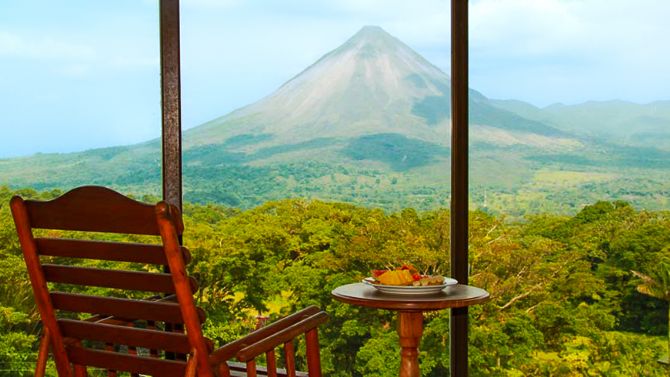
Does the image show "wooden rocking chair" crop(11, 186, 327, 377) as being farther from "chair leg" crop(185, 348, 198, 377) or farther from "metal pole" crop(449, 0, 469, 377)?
"metal pole" crop(449, 0, 469, 377)

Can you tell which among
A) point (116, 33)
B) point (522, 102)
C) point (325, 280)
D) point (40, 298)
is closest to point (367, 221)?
point (325, 280)

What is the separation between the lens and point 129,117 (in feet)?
17.2

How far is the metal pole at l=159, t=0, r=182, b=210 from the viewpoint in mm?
3486

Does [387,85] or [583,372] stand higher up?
[387,85]

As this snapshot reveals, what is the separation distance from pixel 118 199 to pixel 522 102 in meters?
3.31

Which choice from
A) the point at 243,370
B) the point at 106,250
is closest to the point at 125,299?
the point at 106,250

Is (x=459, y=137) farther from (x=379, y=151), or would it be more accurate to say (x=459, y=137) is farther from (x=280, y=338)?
(x=379, y=151)

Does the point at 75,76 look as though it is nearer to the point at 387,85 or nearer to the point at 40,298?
the point at 387,85

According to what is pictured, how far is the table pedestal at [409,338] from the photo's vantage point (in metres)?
2.88

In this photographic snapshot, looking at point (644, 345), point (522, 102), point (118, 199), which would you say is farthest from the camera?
point (522, 102)

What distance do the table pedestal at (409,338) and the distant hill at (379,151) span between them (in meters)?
2.00

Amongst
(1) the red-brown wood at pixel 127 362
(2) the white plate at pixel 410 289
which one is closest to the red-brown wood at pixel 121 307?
(1) the red-brown wood at pixel 127 362

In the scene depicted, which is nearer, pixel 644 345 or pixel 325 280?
pixel 644 345

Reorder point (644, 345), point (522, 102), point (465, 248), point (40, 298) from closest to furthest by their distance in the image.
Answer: point (40, 298) → point (465, 248) → point (644, 345) → point (522, 102)
